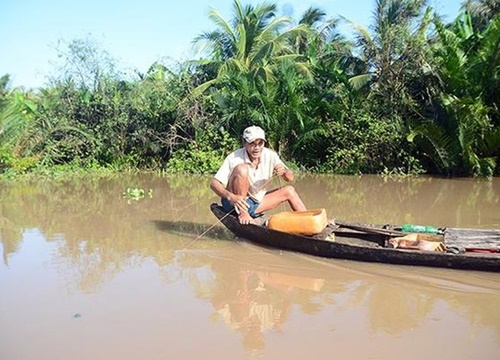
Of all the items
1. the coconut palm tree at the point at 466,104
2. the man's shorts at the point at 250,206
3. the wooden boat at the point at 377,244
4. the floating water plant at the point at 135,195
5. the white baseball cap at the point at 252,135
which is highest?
the coconut palm tree at the point at 466,104

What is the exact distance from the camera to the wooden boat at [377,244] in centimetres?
452

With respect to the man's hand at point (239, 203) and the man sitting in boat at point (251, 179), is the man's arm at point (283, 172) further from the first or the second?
the man's hand at point (239, 203)

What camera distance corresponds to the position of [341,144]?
44.0ft

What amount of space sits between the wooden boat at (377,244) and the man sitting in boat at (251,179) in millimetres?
228

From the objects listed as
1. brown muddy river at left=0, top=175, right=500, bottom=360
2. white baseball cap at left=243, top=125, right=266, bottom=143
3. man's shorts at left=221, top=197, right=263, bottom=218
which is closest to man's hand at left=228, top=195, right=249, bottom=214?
man's shorts at left=221, top=197, right=263, bottom=218

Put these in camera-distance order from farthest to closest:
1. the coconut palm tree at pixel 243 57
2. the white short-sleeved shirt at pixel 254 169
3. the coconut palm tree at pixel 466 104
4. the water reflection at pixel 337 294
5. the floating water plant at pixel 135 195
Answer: the coconut palm tree at pixel 243 57 < the coconut palm tree at pixel 466 104 < the floating water plant at pixel 135 195 < the white short-sleeved shirt at pixel 254 169 < the water reflection at pixel 337 294

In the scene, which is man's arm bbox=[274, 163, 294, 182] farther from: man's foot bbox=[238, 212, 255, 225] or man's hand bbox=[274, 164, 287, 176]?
man's foot bbox=[238, 212, 255, 225]

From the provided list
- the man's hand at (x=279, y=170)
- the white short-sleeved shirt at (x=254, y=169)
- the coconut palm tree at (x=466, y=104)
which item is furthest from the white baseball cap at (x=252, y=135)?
the coconut palm tree at (x=466, y=104)

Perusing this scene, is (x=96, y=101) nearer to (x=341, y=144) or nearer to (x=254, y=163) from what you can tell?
(x=341, y=144)

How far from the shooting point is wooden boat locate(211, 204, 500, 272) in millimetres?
4521

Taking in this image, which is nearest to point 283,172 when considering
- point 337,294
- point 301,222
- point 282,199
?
point 282,199

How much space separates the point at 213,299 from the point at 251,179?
182 centimetres

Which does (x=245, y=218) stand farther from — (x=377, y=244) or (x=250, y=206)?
(x=377, y=244)

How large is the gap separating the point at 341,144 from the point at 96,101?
703 centimetres
